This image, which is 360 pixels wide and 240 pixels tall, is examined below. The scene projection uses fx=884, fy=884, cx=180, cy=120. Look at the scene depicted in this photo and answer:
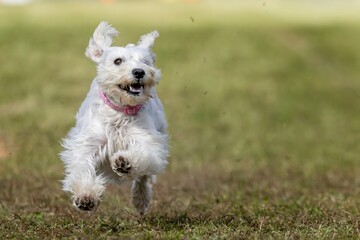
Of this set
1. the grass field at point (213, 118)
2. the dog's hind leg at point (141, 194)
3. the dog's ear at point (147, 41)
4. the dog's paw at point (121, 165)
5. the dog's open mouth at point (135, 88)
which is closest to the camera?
the dog's paw at point (121, 165)

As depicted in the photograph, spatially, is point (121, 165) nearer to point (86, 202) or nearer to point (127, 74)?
point (86, 202)

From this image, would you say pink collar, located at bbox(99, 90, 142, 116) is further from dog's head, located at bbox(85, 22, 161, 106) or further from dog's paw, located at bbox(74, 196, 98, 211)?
dog's paw, located at bbox(74, 196, 98, 211)

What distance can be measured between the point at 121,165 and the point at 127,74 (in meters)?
0.90

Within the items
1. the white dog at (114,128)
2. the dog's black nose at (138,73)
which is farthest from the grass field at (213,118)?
the dog's black nose at (138,73)

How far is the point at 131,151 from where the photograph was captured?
8828 millimetres

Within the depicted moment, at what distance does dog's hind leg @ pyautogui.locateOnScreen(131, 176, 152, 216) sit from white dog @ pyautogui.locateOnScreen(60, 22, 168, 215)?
37.1 inches

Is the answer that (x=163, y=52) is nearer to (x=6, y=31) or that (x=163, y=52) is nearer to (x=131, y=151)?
(x=6, y=31)

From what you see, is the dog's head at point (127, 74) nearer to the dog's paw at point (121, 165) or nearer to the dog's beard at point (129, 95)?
the dog's beard at point (129, 95)

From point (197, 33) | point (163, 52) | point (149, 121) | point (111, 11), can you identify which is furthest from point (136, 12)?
point (149, 121)

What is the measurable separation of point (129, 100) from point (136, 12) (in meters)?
28.5

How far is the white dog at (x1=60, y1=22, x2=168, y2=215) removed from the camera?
8719 mm

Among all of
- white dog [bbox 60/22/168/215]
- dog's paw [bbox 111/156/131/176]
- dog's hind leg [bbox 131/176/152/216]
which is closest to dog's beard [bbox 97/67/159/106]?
white dog [bbox 60/22/168/215]

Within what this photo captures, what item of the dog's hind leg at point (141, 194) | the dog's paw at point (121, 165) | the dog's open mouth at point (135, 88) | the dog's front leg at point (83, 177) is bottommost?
the dog's hind leg at point (141, 194)

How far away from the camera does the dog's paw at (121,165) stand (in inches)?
341
